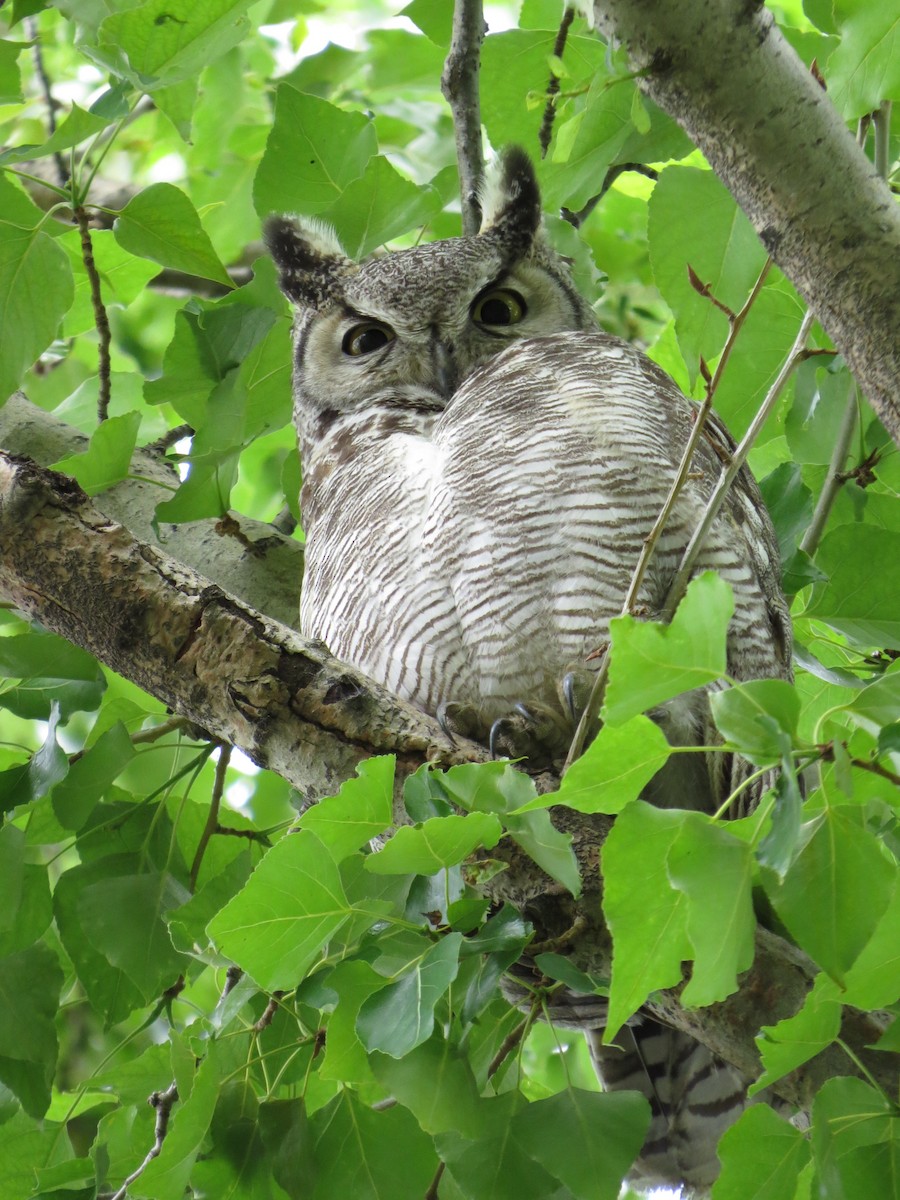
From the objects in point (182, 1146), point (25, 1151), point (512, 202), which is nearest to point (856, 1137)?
point (182, 1146)

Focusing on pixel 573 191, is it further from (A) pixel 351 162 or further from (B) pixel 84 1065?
(B) pixel 84 1065

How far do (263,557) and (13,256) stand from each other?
0.59 meters

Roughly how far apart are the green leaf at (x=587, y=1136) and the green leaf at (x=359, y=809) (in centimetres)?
32

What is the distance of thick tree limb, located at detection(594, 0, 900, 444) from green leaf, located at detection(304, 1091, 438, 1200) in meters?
0.84

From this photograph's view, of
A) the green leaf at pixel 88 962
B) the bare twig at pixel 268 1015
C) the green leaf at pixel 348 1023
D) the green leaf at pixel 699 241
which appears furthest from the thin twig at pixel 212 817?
the green leaf at pixel 699 241

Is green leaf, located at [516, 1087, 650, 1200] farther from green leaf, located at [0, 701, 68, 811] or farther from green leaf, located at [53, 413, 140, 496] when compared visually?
green leaf, located at [53, 413, 140, 496]

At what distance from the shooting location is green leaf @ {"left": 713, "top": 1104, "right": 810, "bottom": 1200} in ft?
3.24

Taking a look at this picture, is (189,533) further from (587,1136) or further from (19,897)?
(587,1136)

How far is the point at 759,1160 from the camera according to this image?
3.26ft

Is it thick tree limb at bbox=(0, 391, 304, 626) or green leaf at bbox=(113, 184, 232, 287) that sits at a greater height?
Result: green leaf at bbox=(113, 184, 232, 287)

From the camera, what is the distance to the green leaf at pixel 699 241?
62.6 inches

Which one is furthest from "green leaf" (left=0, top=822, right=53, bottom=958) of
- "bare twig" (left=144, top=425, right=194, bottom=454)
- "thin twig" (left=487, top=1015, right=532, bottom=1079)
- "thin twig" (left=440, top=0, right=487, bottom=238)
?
"thin twig" (left=440, top=0, right=487, bottom=238)

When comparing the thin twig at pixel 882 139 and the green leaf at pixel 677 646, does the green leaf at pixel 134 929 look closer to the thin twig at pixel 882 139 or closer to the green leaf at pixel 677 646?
the green leaf at pixel 677 646

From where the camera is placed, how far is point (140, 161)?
423 centimetres
